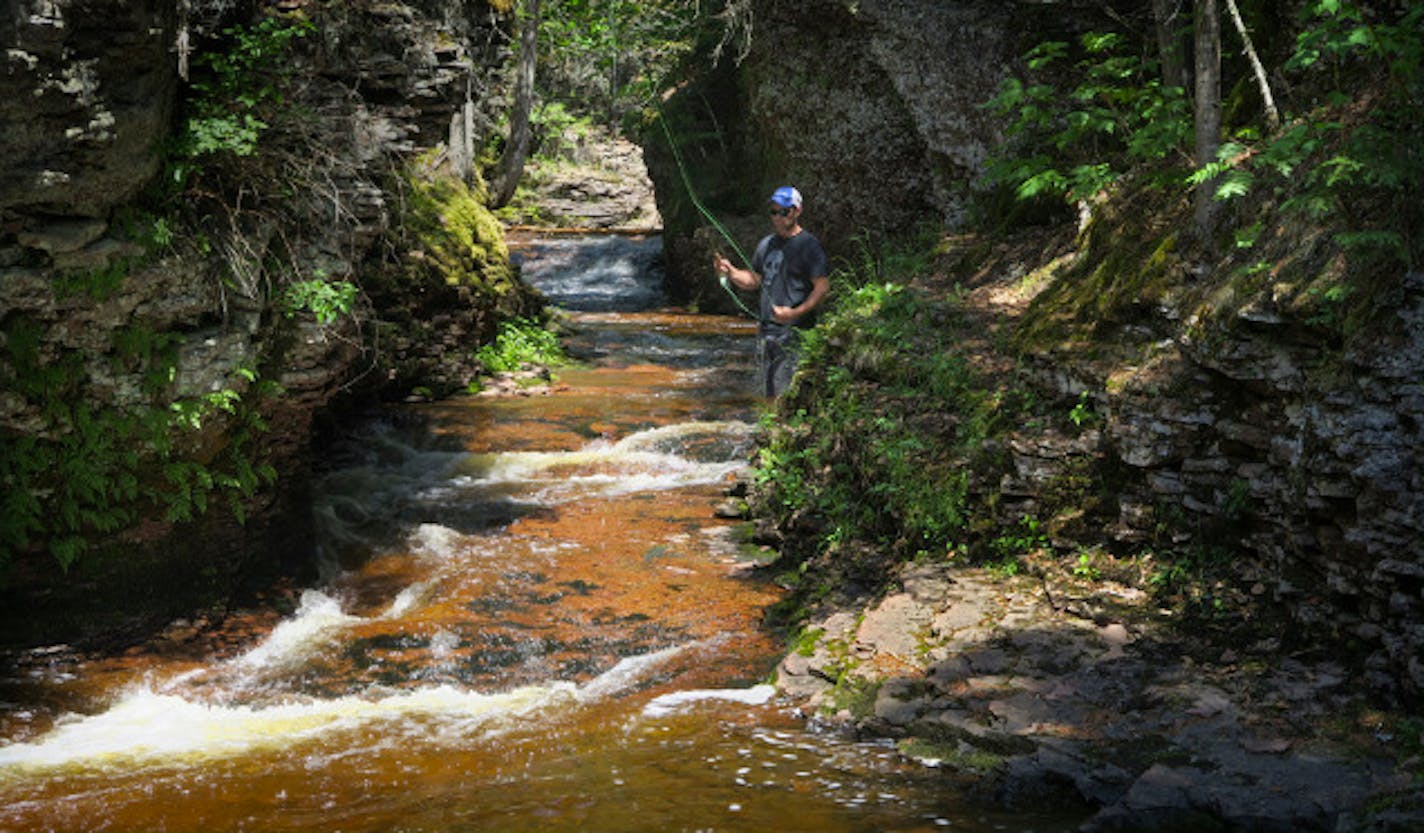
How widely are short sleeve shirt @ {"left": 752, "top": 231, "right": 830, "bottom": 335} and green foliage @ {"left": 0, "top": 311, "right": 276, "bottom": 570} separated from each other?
4314 millimetres

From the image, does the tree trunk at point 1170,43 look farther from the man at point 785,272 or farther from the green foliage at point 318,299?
the green foliage at point 318,299

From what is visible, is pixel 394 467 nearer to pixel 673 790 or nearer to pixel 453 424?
pixel 453 424

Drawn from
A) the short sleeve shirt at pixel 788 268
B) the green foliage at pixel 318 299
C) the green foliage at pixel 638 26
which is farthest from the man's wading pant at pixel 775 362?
the green foliage at pixel 638 26

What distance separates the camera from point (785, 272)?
925 cm

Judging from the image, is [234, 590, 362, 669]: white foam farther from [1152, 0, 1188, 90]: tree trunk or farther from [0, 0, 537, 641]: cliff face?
[1152, 0, 1188, 90]: tree trunk

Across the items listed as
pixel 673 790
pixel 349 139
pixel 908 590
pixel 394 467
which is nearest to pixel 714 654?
pixel 908 590

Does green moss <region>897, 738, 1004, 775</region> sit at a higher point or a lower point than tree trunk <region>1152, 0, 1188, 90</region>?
lower

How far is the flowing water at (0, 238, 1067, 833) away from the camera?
445 centimetres

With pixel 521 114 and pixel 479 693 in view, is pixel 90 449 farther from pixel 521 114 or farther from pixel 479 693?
pixel 521 114

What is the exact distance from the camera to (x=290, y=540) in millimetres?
7914

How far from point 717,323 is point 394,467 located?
972 centimetres

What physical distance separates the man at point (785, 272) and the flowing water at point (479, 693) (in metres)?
1.73

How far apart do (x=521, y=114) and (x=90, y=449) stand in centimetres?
1311

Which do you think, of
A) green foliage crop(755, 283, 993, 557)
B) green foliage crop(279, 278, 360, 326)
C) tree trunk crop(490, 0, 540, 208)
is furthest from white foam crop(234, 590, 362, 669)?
tree trunk crop(490, 0, 540, 208)
